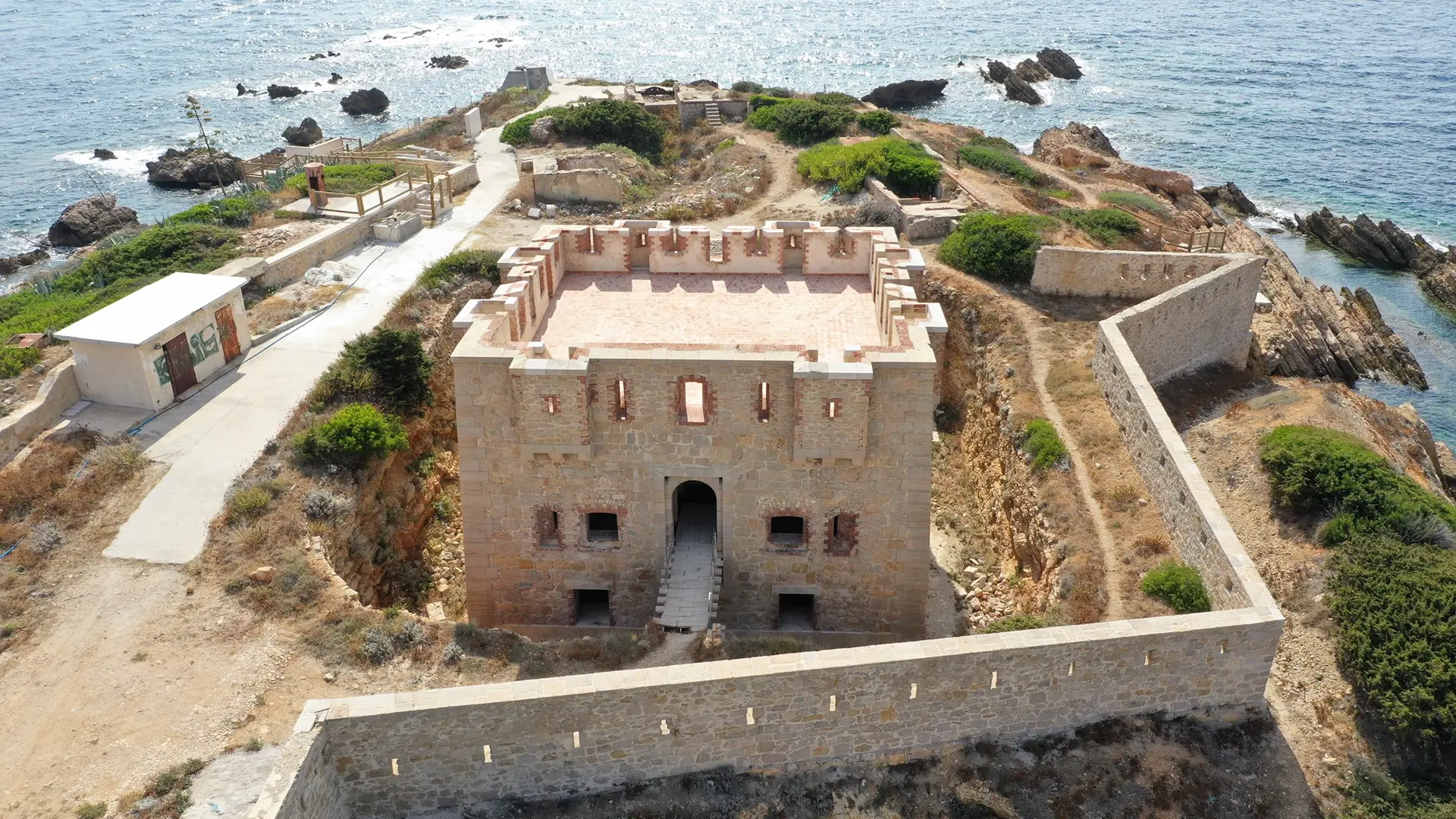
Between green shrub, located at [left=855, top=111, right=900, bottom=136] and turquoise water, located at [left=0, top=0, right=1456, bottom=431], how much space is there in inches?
950

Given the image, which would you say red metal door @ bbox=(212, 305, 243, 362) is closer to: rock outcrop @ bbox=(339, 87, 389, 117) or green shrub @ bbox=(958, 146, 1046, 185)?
green shrub @ bbox=(958, 146, 1046, 185)

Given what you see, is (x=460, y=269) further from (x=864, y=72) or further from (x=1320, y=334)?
(x=864, y=72)

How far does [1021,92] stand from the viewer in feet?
318

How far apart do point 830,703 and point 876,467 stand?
6008mm

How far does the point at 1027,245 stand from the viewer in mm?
33500

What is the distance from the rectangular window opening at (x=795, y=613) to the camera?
21.7 metres

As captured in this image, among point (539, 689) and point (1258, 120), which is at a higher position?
point (539, 689)

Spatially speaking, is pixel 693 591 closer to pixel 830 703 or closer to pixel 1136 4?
pixel 830 703

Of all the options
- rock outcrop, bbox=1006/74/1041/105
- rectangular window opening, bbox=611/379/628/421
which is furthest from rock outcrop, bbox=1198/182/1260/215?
rectangular window opening, bbox=611/379/628/421

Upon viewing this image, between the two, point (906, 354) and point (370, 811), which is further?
point (906, 354)

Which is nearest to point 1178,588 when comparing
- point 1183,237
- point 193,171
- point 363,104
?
point 1183,237

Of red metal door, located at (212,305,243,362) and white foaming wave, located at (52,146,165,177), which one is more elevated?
red metal door, located at (212,305,243,362)

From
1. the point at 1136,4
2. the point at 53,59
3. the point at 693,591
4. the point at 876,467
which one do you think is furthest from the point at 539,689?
the point at 1136,4

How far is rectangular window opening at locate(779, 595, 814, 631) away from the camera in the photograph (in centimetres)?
2173
